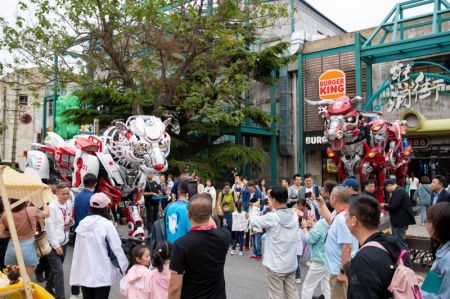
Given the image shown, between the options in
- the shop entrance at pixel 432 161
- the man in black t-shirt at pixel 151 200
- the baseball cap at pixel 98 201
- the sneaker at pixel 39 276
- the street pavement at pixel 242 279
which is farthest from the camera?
the shop entrance at pixel 432 161

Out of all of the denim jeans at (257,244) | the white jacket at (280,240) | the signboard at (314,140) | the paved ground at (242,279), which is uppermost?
the signboard at (314,140)

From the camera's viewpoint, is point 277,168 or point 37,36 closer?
point 37,36

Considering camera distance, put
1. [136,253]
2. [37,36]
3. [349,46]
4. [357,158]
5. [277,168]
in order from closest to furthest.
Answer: [136,253]
[357,158]
[37,36]
[349,46]
[277,168]

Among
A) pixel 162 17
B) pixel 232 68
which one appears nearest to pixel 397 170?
pixel 232 68

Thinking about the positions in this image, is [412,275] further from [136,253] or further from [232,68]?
[232,68]

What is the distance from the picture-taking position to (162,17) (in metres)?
11.9

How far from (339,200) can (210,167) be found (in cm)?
1192

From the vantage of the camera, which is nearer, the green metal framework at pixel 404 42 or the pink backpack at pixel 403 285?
the pink backpack at pixel 403 285

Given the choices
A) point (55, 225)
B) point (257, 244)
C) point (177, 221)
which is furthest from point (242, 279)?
point (55, 225)

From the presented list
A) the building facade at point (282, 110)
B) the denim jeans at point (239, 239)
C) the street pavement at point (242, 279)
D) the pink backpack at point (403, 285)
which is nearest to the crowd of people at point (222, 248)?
the pink backpack at point (403, 285)

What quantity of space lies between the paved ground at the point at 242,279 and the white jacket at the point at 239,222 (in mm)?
568

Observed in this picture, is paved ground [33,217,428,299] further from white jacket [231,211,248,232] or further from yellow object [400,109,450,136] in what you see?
yellow object [400,109,450,136]

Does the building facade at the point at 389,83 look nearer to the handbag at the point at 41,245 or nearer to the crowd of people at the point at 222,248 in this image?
the crowd of people at the point at 222,248

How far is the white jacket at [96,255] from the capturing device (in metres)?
4.17
